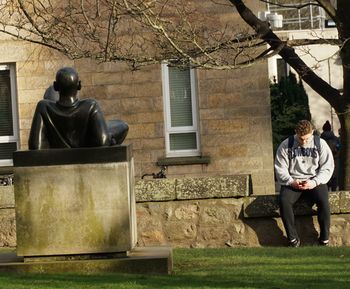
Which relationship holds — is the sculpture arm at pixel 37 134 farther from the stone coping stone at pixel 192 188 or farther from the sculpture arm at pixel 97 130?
the stone coping stone at pixel 192 188

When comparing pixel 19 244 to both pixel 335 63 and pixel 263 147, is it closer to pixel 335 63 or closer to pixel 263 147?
pixel 263 147

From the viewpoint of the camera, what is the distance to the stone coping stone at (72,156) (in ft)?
37.5

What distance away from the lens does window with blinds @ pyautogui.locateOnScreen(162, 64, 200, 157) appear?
24.1 metres

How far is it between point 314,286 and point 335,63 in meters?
→ 30.7

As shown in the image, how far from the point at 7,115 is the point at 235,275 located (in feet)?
46.0

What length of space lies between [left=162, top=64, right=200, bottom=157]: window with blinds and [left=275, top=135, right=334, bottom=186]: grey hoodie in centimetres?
870

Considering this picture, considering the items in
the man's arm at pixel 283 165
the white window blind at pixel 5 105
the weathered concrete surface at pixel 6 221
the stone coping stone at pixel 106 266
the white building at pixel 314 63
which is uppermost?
the white building at pixel 314 63

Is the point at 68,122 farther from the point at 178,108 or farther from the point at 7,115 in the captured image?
the point at 7,115

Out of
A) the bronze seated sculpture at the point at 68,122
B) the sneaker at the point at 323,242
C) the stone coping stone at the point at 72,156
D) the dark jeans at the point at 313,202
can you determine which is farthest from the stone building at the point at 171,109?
the stone coping stone at the point at 72,156

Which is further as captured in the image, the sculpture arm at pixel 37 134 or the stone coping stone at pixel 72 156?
the sculpture arm at pixel 37 134

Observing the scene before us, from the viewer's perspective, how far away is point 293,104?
99.4 ft

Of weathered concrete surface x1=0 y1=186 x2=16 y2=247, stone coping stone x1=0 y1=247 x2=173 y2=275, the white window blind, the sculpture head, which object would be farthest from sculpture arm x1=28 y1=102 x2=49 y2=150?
the white window blind

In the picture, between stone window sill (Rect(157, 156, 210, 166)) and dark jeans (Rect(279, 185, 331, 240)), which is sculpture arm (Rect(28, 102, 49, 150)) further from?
stone window sill (Rect(157, 156, 210, 166))

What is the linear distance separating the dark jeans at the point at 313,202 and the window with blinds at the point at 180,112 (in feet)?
30.0
